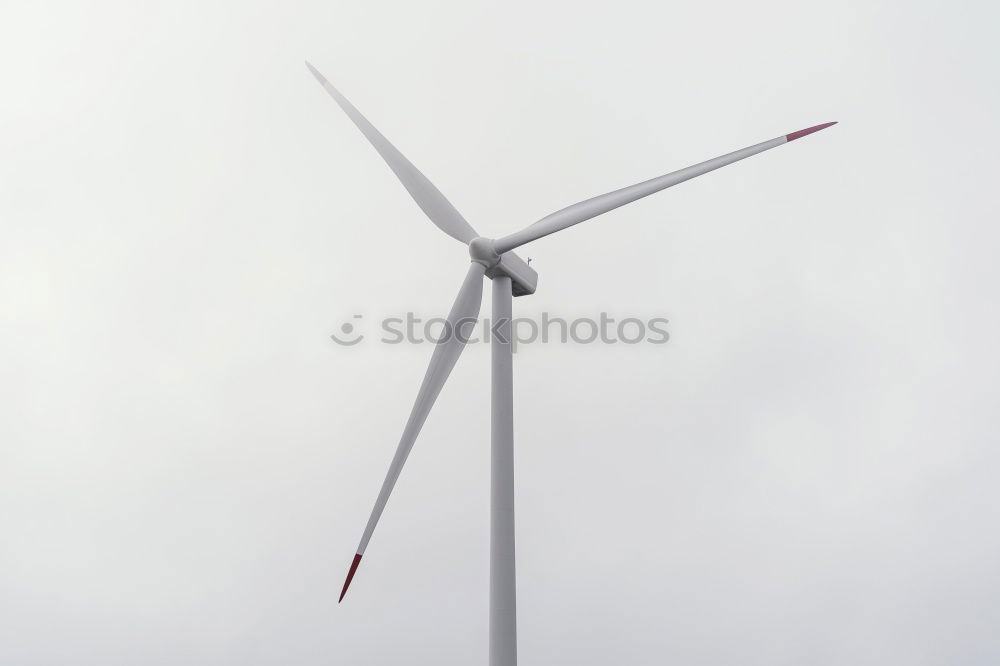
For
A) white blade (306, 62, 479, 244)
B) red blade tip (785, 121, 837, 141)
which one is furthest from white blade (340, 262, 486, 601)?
red blade tip (785, 121, 837, 141)

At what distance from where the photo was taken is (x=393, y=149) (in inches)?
998

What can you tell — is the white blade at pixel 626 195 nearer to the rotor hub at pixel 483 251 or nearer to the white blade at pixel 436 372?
the rotor hub at pixel 483 251

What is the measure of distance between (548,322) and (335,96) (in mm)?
9007

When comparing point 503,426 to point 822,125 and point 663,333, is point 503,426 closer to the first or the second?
point 663,333

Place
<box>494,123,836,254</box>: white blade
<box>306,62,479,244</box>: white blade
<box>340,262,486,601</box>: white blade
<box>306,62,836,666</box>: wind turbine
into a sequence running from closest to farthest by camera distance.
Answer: <box>306,62,836,666</box>: wind turbine, <box>340,262,486,601</box>: white blade, <box>494,123,836,254</box>: white blade, <box>306,62,479,244</box>: white blade

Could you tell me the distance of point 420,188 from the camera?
24391 mm

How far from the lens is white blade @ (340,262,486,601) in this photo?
22.0m

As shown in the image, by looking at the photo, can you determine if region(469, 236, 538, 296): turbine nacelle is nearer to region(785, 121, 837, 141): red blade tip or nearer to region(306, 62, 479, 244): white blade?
region(306, 62, 479, 244): white blade

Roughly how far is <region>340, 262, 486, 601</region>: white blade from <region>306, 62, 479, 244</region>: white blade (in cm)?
171

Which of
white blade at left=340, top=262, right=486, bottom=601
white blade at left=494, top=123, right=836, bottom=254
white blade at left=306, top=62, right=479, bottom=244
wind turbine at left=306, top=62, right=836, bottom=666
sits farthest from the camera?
white blade at left=306, top=62, right=479, bottom=244

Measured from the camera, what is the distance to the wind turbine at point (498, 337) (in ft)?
67.5

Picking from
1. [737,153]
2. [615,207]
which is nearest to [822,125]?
[737,153]

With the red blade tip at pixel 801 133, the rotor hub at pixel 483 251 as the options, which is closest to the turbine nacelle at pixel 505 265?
the rotor hub at pixel 483 251

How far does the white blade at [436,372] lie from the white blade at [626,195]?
1379 mm
